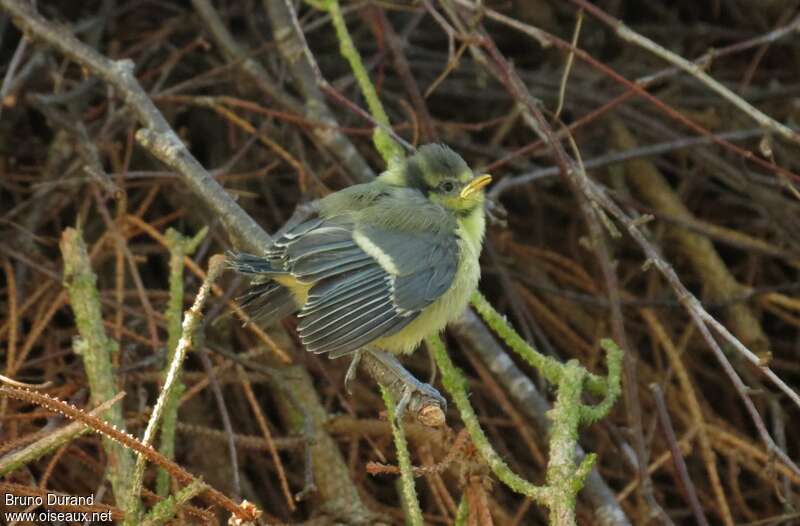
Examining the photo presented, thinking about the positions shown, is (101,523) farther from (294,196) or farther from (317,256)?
(294,196)

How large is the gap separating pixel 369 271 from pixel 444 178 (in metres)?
0.31

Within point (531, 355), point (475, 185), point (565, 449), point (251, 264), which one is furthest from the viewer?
point (475, 185)

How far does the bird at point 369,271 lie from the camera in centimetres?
178

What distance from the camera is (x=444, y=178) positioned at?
2.11m

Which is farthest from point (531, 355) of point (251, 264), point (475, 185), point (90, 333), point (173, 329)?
point (90, 333)

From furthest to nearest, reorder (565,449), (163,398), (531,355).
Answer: (531,355) → (565,449) → (163,398)

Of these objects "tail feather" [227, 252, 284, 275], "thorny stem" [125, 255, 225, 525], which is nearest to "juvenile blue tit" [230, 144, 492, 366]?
"tail feather" [227, 252, 284, 275]

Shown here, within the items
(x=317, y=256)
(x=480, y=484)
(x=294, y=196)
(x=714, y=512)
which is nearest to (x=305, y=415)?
(x=317, y=256)

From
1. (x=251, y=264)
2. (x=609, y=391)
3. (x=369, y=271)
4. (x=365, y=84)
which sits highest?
(x=365, y=84)

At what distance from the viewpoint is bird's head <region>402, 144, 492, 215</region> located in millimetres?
2096

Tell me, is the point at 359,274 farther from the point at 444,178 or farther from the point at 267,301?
the point at 444,178

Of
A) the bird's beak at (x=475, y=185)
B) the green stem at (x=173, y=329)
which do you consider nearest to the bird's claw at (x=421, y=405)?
the green stem at (x=173, y=329)

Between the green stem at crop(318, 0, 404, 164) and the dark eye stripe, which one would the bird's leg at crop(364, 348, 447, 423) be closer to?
the dark eye stripe

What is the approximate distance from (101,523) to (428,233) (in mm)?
813
